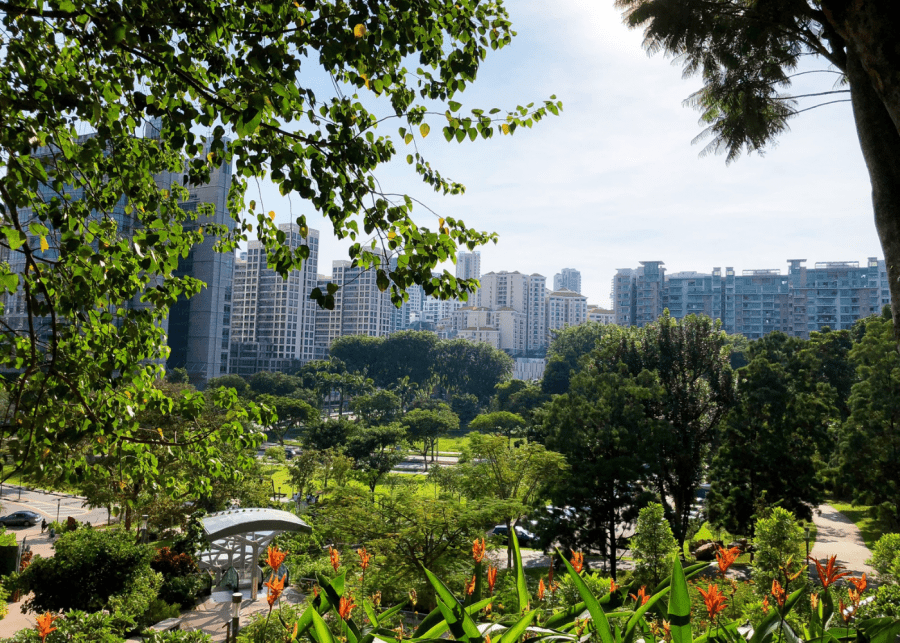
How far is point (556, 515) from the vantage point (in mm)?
14984

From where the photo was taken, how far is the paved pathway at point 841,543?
56.4ft

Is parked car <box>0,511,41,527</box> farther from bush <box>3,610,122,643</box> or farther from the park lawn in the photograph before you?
the park lawn

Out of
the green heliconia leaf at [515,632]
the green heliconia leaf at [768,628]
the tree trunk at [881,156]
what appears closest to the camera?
the green heliconia leaf at [515,632]

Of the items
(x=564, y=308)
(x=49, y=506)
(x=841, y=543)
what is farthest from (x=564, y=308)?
(x=49, y=506)

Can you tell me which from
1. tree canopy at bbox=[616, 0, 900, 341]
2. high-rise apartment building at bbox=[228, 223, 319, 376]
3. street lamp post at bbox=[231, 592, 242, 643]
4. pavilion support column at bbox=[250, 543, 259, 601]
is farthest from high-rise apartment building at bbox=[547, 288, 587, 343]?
street lamp post at bbox=[231, 592, 242, 643]

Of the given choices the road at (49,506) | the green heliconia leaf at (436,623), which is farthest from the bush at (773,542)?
the road at (49,506)

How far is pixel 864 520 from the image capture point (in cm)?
2289

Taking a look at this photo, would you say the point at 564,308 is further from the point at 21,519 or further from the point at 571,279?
the point at 21,519

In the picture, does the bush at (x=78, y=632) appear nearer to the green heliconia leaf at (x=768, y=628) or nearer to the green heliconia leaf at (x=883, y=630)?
the green heliconia leaf at (x=768, y=628)

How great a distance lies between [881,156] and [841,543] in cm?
2002

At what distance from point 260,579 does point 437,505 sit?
5249 millimetres

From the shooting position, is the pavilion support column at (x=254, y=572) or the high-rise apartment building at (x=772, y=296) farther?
the high-rise apartment building at (x=772, y=296)

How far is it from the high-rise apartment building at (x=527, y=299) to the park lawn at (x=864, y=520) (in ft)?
323

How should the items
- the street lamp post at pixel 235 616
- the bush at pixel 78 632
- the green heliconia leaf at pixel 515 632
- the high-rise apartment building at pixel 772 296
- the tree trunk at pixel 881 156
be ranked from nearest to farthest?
the green heliconia leaf at pixel 515 632 < the street lamp post at pixel 235 616 < the tree trunk at pixel 881 156 < the bush at pixel 78 632 < the high-rise apartment building at pixel 772 296
